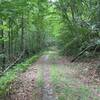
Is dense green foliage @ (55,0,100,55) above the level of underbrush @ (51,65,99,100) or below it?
above

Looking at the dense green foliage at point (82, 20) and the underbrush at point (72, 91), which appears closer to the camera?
the underbrush at point (72, 91)

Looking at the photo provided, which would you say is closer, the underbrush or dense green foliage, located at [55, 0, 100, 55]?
the underbrush

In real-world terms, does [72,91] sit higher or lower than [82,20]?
lower

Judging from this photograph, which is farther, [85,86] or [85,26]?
[85,26]

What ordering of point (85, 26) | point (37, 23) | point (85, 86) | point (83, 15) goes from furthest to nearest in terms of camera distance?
point (37, 23), point (83, 15), point (85, 26), point (85, 86)

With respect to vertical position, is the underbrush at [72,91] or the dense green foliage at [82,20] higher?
the dense green foliage at [82,20]

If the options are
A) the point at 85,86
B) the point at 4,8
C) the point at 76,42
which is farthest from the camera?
the point at 76,42

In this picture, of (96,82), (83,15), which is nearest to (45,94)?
(96,82)

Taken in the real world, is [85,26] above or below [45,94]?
above

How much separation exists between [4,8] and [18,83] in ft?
18.8

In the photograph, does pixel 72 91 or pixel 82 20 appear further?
pixel 82 20

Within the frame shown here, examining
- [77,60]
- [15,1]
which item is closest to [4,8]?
[15,1]

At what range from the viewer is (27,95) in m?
9.23

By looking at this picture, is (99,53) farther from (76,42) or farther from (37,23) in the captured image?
(37,23)
